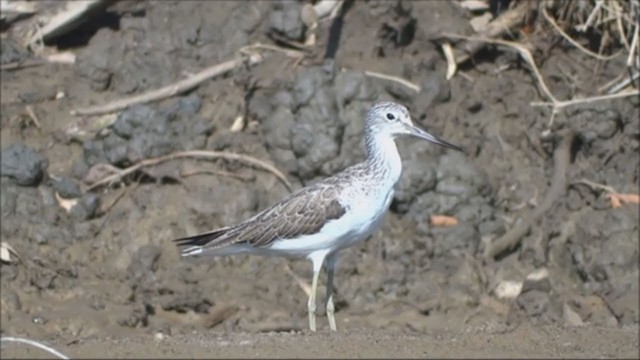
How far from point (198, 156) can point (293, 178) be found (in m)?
0.73

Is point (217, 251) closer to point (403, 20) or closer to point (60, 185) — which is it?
point (60, 185)

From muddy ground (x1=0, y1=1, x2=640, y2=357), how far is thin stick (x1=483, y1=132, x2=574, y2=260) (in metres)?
0.05

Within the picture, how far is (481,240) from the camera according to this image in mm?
13742

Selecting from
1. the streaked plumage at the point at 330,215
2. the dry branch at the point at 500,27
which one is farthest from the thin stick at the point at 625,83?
the streaked plumage at the point at 330,215

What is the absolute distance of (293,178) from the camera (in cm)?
1384

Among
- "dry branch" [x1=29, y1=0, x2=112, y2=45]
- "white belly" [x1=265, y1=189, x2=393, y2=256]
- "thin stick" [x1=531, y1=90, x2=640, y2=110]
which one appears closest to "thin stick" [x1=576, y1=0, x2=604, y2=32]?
"thin stick" [x1=531, y1=90, x2=640, y2=110]

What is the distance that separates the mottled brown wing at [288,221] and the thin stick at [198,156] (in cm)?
220

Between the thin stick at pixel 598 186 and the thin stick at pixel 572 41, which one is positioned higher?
the thin stick at pixel 572 41

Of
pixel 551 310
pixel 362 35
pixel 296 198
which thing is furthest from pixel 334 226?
pixel 362 35

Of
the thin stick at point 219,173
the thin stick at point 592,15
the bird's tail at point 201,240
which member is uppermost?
the bird's tail at point 201,240

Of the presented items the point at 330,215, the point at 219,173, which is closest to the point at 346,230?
the point at 330,215

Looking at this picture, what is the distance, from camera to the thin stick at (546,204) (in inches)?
538

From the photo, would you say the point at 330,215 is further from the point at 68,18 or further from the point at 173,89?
the point at 68,18

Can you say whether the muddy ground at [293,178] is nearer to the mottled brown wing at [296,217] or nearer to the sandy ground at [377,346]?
the mottled brown wing at [296,217]
